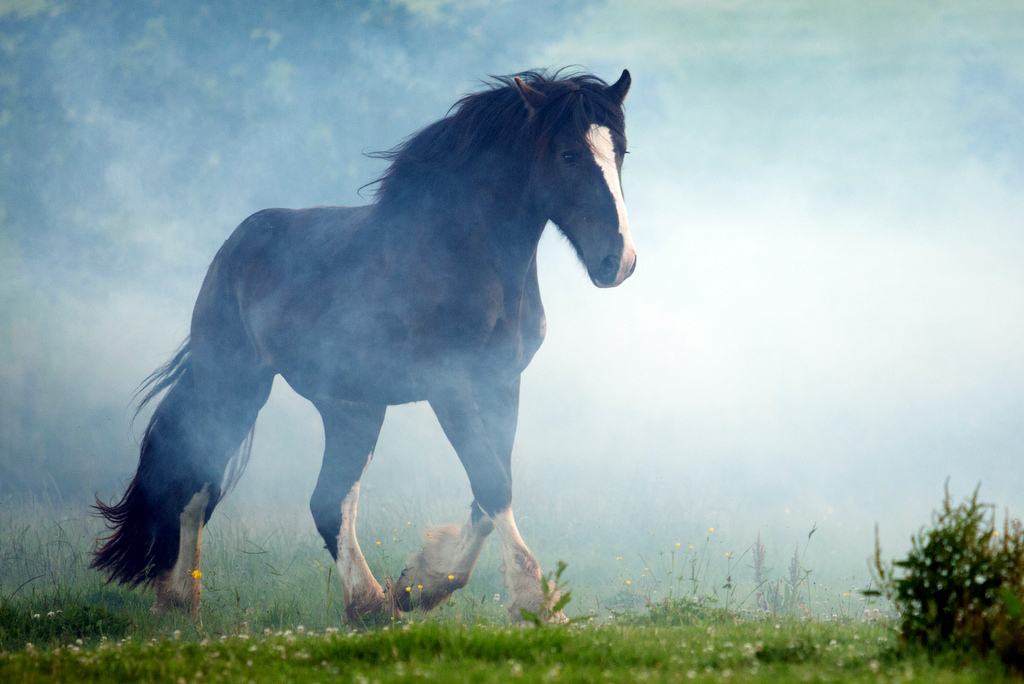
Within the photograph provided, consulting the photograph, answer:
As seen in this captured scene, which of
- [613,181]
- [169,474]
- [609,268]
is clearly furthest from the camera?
[169,474]

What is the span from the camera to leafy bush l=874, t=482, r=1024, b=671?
9.33 feet

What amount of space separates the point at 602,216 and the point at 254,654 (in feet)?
9.31

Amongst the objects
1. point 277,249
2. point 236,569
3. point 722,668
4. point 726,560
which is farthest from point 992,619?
point 236,569

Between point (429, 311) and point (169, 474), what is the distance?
9.34 feet

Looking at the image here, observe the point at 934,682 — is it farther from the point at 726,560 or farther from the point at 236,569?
the point at 236,569

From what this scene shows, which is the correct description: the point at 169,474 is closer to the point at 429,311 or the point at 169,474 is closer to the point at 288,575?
the point at 288,575

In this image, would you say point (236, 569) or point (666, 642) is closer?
point (666, 642)

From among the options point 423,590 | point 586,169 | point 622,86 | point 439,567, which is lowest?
point 423,590

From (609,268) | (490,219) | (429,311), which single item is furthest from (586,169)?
(429,311)

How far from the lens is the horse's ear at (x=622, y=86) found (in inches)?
182

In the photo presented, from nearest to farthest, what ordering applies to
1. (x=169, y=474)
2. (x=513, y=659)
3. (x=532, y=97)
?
1. (x=513, y=659)
2. (x=532, y=97)
3. (x=169, y=474)

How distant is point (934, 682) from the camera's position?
7.55 ft

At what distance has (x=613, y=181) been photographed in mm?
4305

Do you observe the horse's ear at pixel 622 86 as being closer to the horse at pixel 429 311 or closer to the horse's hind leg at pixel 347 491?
the horse at pixel 429 311
